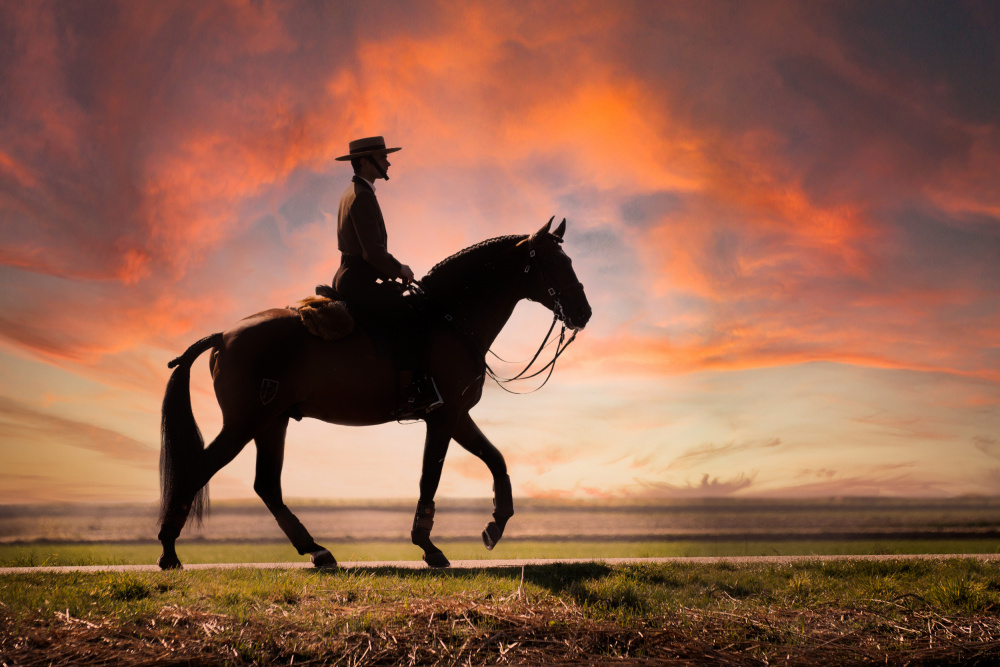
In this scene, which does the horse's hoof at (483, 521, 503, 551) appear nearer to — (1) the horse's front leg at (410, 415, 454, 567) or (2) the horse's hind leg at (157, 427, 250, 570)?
(1) the horse's front leg at (410, 415, 454, 567)

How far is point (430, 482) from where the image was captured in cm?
719

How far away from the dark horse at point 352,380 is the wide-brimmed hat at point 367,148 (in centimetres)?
135

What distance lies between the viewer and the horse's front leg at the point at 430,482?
7.14 metres

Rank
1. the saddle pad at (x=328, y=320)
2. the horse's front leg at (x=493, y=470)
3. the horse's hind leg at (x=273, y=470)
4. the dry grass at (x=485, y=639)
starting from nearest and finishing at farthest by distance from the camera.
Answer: the dry grass at (x=485, y=639), the saddle pad at (x=328, y=320), the horse's hind leg at (x=273, y=470), the horse's front leg at (x=493, y=470)

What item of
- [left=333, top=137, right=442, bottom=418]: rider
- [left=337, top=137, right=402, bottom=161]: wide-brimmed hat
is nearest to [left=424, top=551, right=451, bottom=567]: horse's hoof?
[left=333, top=137, right=442, bottom=418]: rider

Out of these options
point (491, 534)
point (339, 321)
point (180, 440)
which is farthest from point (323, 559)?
point (339, 321)

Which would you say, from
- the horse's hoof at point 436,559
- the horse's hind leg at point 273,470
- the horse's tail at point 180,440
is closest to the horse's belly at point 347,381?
the horse's hind leg at point 273,470

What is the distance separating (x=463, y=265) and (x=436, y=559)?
3.01 metres

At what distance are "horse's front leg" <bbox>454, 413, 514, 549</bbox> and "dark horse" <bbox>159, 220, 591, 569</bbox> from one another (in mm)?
11

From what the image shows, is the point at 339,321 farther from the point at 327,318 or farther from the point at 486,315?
the point at 486,315

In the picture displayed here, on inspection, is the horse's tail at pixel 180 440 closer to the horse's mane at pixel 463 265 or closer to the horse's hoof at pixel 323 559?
the horse's hoof at pixel 323 559

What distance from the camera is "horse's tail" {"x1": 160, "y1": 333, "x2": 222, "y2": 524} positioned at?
6.78 m

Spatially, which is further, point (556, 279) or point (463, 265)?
point (463, 265)

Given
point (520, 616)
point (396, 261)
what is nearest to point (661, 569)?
point (520, 616)
